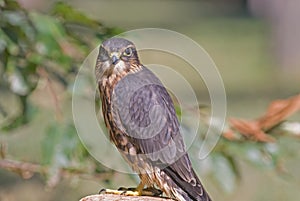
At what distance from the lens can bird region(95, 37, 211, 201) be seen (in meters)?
3.57

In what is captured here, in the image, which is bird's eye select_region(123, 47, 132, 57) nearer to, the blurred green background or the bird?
the bird

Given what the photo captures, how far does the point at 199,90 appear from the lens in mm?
11359

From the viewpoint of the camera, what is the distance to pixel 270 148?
4379 millimetres

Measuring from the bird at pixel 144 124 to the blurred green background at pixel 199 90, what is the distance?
0.63m

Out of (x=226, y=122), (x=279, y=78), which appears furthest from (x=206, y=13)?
(x=226, y=122)

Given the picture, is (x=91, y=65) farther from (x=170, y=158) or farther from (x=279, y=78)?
(x=279, y=78)

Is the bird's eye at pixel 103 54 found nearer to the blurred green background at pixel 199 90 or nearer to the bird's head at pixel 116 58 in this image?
the bird's head at pixel 116 58

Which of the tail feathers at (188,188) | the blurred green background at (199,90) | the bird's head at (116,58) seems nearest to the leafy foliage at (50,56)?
the blurred green background at (199,90)

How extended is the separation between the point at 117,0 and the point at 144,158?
48.6 ft

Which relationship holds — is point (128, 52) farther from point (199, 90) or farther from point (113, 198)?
point (199, 90)

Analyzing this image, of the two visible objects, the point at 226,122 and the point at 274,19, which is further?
the point at 274,19

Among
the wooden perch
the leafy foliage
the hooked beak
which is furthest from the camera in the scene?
the leafy foliage

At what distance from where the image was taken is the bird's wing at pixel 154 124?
11.7 ft

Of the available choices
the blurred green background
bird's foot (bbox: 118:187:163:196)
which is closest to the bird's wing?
bird's foot (bbox: 118:187:163:196)
